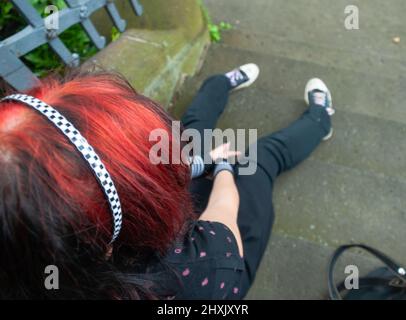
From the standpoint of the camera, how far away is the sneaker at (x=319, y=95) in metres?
2.31

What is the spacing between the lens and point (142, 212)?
812mm

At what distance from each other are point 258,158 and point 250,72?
894 mm

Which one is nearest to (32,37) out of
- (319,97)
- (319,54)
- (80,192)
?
(80,192)

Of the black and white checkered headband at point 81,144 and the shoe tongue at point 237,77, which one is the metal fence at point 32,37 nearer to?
the black and white checkered headband at point 81,144

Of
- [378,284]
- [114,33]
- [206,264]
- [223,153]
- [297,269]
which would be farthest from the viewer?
[114,33]

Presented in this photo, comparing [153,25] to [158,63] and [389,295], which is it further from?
[389,295]

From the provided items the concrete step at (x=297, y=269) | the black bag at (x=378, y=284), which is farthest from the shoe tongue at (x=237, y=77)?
the black bag at (x=378, y=284)

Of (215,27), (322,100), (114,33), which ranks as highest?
(114,33)

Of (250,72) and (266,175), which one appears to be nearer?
(266,175)

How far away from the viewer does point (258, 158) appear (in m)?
1.89

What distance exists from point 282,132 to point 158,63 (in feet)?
2.74

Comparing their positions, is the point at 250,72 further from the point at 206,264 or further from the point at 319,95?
the point at 206,264
